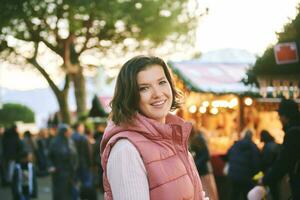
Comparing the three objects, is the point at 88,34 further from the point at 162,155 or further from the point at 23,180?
the point at 162,155

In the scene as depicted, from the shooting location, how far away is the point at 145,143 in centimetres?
209

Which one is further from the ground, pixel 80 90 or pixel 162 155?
pixel 80 90

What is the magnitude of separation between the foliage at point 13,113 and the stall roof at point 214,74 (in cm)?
3011

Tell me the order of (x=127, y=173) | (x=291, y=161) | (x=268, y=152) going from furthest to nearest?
1. (x=268, y=152)
2. (x=291, y=161)
3. (x=127, y=173)

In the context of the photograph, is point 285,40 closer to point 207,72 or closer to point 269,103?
point 269,103

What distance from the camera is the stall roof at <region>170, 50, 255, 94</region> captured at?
11938mm

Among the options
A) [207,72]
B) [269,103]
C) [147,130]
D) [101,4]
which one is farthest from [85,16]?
[147,130]

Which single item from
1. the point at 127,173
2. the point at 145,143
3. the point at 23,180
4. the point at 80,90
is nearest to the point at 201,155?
the point at 23,180

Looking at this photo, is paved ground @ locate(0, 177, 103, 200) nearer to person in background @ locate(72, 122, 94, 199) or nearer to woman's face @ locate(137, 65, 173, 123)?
person in background @ locate(72, 122, 94, 199)

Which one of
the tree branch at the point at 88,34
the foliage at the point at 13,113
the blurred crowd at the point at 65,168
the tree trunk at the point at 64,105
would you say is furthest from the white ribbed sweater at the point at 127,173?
the foliage at the point at 13,113

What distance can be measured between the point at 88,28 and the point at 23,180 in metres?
→ 14.3

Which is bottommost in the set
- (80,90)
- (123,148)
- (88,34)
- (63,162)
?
(63,162)

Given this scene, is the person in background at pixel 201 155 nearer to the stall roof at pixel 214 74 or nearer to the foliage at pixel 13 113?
the stall roof at pixel 214 74

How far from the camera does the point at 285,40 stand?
685 centimetres
